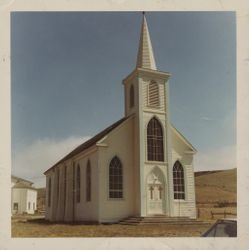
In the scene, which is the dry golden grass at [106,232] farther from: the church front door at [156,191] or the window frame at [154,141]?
the window frame at [154,141]

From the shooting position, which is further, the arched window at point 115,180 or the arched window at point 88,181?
the arched window at point 88,181

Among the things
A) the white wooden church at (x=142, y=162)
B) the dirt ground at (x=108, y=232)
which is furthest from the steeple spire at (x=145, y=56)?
the dirt ground at (x=108, y=232)

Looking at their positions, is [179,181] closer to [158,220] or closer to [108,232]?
[158,220]

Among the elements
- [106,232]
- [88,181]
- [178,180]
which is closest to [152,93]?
[178,180]

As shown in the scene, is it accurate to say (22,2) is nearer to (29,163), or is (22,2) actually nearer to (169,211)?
(29,163)

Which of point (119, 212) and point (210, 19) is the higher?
point (210, 19)

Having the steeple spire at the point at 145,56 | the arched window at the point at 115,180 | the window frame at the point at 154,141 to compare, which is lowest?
the arched window at the point at 115,180

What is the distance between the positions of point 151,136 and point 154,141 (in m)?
0.31

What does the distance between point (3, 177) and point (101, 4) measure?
18.5ft

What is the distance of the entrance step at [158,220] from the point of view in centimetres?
1975

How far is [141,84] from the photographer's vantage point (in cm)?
2225

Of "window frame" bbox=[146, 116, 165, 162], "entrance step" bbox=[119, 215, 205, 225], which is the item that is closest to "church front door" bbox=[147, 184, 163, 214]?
"entrance step" bbox=[119, 215, 205, 225]

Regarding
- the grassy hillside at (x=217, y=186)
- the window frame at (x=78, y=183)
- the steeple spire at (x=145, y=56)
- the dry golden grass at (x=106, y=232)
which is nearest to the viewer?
the dry golden grass at (x=106, y=232)

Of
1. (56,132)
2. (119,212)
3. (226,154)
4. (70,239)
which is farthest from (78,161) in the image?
(70,239)
